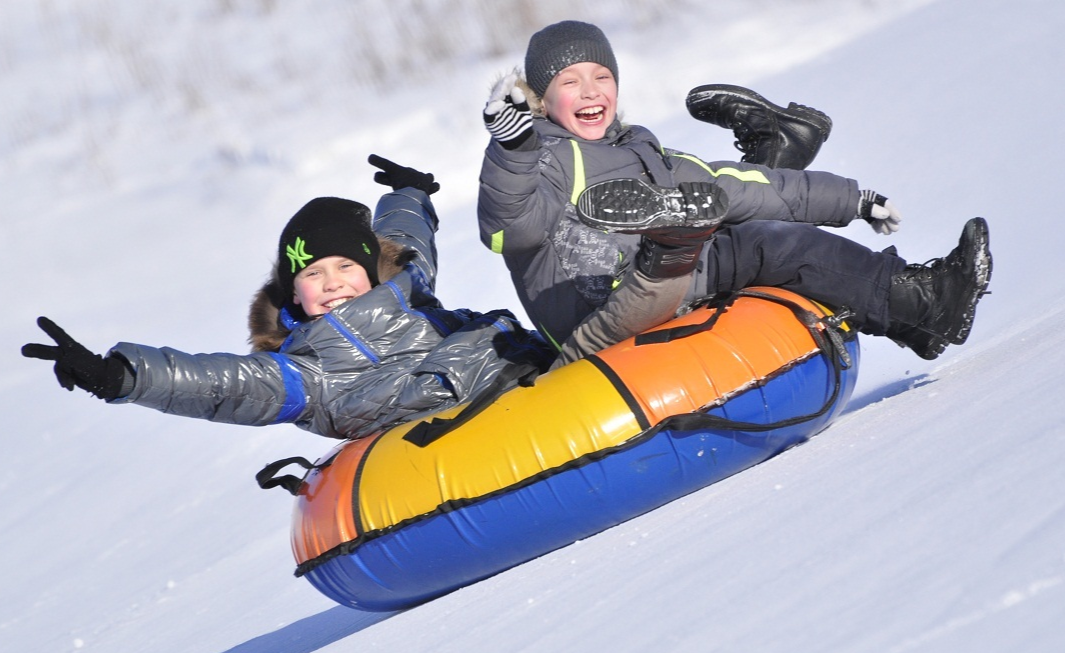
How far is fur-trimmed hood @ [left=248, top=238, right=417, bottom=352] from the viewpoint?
375 cm

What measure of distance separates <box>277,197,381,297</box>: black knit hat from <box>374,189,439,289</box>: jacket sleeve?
26cm

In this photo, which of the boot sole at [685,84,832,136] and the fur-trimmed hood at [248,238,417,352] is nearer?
the fur-trimmed hood at [248,238,417,352]

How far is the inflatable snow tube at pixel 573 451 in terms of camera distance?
9.47 feet

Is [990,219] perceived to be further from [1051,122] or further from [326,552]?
[326,552]

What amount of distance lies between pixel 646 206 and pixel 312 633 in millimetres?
1651

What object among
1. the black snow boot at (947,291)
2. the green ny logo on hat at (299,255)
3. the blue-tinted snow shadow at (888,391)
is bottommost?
the blue-tinted snow shadow at (888,391)

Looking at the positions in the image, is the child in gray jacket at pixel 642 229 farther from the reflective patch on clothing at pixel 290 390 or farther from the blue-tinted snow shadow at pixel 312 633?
the blue-tinted snow shadow at pixel 312 633

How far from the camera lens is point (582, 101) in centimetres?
359

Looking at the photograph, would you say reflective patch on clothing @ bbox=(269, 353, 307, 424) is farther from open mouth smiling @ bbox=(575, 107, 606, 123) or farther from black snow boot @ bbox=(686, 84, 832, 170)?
black snow boot @ bbox=(686, 84, 832, 170)

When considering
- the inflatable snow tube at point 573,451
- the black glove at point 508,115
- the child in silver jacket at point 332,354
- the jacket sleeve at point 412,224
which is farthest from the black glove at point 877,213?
the jacket sleeve at point 412,224

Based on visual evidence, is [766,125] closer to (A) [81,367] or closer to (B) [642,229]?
(B) [642,229]

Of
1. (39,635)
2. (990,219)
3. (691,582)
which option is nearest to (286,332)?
(39,635)

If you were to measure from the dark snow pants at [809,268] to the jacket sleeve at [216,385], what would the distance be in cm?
116

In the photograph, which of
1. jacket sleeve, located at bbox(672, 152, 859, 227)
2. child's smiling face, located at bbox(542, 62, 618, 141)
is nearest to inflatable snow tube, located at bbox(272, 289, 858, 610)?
jacket sleeve, located at bbox(672, 152, 859, 227)
